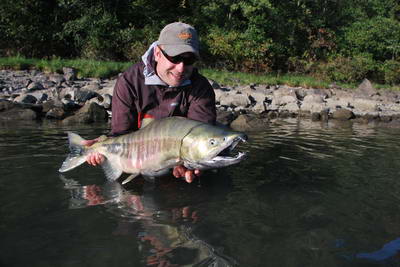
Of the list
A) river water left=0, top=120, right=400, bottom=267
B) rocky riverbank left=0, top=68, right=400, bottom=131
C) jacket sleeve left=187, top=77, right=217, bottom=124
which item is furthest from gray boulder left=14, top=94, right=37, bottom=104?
jacket sleeve left=187, top=77, right=217, bottom=124

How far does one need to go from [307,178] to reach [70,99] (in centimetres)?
942

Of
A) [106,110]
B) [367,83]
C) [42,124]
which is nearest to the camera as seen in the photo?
[42,124]

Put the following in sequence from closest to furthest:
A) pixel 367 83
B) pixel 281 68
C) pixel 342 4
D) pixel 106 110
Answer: pixel 106 110 → pixel 367 83 → pixel 281 68 → pixel 342 4

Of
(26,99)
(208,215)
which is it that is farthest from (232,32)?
(208,215)

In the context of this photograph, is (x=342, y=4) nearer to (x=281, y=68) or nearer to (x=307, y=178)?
(x=281, y=68)

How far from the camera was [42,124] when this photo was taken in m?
10.2

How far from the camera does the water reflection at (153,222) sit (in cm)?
317

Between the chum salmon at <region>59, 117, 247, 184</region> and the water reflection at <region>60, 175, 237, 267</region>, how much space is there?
0.34 m

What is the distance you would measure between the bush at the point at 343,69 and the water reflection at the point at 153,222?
21.1 meters

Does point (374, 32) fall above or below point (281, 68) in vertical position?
above

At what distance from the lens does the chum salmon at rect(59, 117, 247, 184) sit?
329 cm

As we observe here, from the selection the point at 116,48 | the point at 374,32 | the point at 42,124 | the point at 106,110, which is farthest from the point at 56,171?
the point at 374,32

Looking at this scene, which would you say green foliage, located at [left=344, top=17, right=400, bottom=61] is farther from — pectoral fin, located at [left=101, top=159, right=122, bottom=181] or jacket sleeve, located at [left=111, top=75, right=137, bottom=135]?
pectoral fin, located at [left=101, top=159, right=122, bottom=181]

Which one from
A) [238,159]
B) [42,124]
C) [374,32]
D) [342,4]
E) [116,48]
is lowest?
[42,124]
